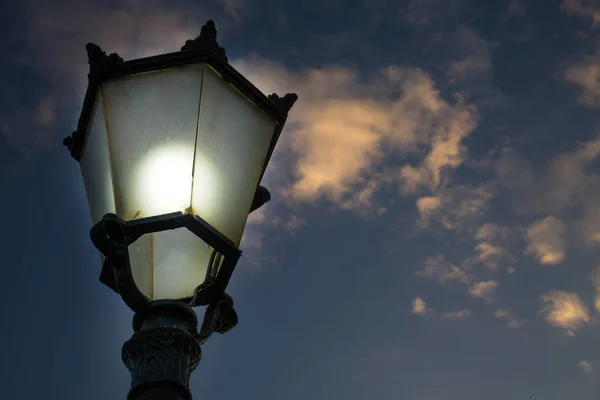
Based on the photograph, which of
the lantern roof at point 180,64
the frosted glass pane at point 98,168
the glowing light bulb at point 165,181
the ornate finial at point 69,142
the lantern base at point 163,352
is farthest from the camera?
the ornate finial at point 69,142

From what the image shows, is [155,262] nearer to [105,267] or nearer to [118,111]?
[105,267]

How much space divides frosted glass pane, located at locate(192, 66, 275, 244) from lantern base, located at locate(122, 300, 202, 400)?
0.44 m

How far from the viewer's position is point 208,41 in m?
3.02

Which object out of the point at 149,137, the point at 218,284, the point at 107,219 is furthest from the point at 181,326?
the point at 149,137

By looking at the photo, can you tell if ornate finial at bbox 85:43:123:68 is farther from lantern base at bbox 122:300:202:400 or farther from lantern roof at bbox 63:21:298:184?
lantern base at bbox 122:300:202:400

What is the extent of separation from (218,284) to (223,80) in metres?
0.97

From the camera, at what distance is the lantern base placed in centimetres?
215

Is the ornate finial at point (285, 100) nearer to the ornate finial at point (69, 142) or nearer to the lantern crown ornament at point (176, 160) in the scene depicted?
the lantern crown ornament at point (176, 160)

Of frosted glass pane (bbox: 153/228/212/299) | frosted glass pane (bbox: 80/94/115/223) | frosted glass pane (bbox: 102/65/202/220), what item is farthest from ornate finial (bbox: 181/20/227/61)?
frosted glass pane (bbox: 153/228/212/299)

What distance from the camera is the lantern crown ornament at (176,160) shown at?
2662mm

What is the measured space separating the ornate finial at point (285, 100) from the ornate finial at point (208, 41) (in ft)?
1.10

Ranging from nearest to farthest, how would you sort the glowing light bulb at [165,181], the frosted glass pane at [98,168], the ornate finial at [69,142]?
the glowing light bulb at [165,181] → the frosted glass pane at [98,168] → the ornate finial at [69,142]

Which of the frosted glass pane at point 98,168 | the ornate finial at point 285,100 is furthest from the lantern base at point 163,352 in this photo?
the ornate finial at point 285,100

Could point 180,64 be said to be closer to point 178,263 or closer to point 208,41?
point 208,41
